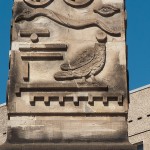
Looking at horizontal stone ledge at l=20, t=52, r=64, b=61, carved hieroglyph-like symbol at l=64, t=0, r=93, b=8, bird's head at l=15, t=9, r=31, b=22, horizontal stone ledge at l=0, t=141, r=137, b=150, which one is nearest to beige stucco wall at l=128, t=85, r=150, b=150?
carved hieroglyph-like symbol at l=64, t=0, r=93, b=8

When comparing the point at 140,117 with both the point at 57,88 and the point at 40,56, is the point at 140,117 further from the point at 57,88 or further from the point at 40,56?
the point at 57,88

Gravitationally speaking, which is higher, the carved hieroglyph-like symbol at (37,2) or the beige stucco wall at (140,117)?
the carved hieroglyph-like symbol at (37,2)

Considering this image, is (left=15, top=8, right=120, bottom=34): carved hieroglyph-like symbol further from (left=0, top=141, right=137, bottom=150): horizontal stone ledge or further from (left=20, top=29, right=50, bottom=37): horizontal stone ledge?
(left=0, top=141, right=137, bottom=150): horizontal stone ledge

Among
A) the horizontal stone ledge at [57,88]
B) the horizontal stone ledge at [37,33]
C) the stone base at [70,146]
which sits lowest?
the stone base at [70,146]

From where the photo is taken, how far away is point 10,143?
43.1 feet

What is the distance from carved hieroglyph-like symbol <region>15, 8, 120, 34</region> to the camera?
14.2m

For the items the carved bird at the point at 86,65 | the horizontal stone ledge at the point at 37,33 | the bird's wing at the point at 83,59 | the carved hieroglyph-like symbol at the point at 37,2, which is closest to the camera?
the carved bird at the point at 86,65

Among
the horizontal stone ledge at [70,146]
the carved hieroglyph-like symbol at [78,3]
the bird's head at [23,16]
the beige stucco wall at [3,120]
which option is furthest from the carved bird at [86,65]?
the beige stucco wall at [3,120]

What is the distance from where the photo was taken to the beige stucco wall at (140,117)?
34.1m

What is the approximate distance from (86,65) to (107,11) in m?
1.05

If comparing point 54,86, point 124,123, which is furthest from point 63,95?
point 124,123

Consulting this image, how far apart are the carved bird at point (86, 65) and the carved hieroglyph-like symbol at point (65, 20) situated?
35cm

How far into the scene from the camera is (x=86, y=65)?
13883 millimetres

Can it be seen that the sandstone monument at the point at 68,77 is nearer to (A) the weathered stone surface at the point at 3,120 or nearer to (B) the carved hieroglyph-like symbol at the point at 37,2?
(B) the carved hieroglyph-like symbol at the point at 37,2
